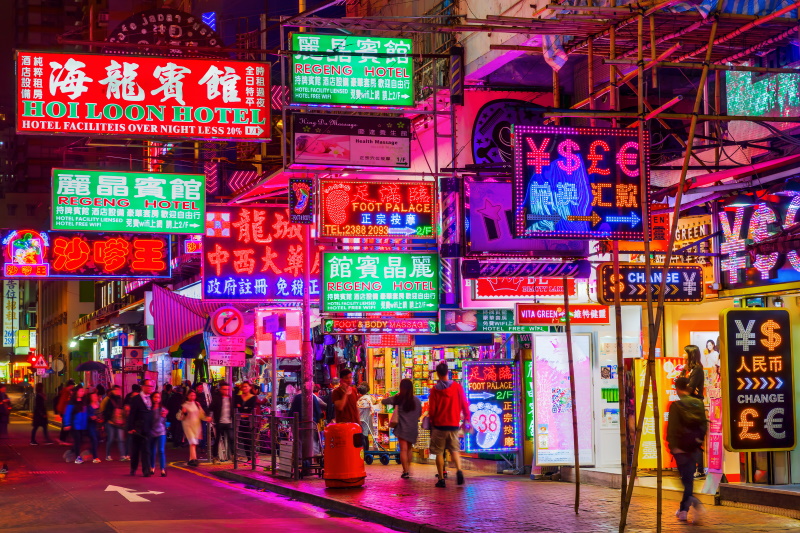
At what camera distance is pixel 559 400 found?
58.5 feet

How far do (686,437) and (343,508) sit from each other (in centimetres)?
509

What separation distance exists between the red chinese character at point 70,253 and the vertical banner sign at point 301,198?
10.9m

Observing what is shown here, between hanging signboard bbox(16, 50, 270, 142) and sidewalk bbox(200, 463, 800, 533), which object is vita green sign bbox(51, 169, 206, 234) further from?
sidewalk bbox(200, 463, 800, 533)

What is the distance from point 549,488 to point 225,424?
9.46m

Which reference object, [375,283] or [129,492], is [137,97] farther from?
[129,492]

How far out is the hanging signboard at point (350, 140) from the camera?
738 inches

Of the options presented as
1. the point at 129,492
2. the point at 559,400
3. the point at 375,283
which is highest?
the point at 375,283

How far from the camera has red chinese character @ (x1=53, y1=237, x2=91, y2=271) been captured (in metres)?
27.3

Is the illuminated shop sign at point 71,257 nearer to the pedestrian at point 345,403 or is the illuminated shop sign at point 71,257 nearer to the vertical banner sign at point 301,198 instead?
the pedestrian at point 345,403

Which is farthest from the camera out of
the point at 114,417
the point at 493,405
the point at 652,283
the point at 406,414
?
the point at 114,417

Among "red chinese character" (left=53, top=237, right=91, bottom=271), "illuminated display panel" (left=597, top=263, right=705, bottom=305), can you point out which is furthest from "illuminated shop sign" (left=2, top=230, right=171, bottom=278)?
"illuminated display panel" (left=597, top=263, right=705, bottom=305)

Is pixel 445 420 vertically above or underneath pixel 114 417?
above

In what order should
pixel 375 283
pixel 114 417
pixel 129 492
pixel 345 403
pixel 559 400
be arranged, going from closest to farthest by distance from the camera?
pixel 129 492, pixel 559 400, pixel 345 403, pixel 375 283, pixel 114 417

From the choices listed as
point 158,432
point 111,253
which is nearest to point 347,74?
point 158,432
